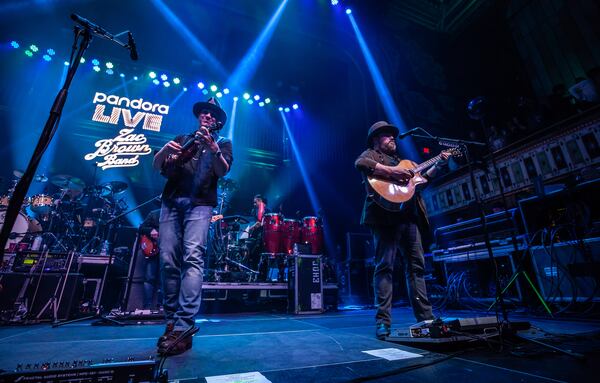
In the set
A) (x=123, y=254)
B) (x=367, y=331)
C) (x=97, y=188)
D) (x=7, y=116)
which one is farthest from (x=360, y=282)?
(x=7, y=116)

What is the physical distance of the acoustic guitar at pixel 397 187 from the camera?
2.69 meters

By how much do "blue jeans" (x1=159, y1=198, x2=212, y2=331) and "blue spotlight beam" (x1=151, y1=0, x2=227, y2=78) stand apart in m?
7.91

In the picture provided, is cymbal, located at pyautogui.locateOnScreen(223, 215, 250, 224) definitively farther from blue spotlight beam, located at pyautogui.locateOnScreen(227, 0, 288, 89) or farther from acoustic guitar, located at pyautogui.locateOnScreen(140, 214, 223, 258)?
blue spotlight beam, located at pyautogui.locateOnScreen(227, 0, 288, 89)

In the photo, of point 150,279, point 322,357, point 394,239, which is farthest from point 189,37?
point 322,357

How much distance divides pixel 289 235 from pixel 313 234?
52 cm

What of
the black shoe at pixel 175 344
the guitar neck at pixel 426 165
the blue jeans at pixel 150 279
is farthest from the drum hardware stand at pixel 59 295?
the guitar neck at pixel 426 165

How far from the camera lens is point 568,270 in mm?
3645

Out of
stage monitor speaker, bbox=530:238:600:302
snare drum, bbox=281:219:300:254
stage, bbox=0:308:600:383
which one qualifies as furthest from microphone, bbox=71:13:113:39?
stage monitor speaker, bbox=530:238:600:302

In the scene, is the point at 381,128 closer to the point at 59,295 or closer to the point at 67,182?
the point at 59,295

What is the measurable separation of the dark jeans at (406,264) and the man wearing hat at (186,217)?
1.58m

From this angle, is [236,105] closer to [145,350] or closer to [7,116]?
[7,116]

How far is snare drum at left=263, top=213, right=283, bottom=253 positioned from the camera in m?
6.07

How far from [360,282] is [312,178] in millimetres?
3560

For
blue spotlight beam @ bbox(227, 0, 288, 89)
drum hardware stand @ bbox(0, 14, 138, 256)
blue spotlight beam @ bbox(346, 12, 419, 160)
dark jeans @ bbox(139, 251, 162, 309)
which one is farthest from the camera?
blue spotlight beam @ bbox(227, 0, 288, 89)
